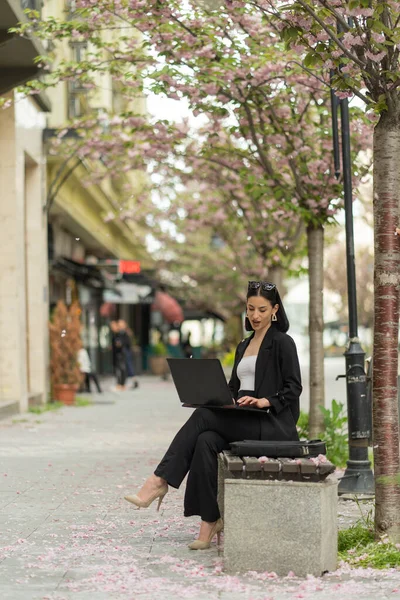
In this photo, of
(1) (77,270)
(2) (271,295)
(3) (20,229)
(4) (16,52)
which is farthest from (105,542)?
(1) (77,270)

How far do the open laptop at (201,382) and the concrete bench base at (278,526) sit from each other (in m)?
0.75

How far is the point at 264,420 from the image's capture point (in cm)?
755

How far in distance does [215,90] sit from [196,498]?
6851 mm

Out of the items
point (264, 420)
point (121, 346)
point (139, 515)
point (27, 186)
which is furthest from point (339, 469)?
point (121, 346)

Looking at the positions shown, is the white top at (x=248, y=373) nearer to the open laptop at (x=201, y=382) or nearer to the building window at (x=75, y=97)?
the open laptop at (x=201, y=382)

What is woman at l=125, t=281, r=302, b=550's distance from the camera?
293 inches

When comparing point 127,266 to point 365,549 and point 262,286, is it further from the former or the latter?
point 365,549

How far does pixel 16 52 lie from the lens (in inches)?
670

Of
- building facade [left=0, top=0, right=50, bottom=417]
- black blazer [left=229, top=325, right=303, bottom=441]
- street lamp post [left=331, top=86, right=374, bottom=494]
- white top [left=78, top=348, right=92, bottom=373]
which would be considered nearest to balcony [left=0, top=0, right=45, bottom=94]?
building facade [left=0, top=0, right=50, bottom=417]

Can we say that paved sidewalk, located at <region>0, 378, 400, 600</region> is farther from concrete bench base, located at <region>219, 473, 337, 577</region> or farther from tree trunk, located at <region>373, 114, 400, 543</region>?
tree trunk, located at <region>373, 114, 400, 543</region>

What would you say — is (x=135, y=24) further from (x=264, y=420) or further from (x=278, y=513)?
(x=278, y=513)

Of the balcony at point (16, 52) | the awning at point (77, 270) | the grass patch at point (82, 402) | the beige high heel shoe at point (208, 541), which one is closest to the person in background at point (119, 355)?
the awning at point (77, 270)

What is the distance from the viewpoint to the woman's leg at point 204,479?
738cm

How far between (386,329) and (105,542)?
7.44 ft
